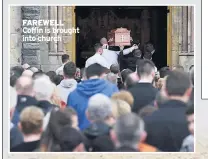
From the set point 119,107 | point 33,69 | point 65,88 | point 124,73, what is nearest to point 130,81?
point 124,73

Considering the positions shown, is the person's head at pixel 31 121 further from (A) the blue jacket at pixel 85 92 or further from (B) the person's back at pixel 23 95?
(A) the blue jacket at pixel 85 92

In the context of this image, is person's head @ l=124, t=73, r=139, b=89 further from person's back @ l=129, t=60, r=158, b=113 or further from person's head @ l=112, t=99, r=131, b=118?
person's head @ l=112, t=99, r=131, b=118

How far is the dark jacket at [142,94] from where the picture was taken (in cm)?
1245

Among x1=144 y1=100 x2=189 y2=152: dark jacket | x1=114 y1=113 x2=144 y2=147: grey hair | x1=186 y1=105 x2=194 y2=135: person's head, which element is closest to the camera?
x1=114 y1=113 x2=144 y2=147: grey hair

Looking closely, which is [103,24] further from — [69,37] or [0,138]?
[0,138]

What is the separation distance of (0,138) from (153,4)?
8.75 ft

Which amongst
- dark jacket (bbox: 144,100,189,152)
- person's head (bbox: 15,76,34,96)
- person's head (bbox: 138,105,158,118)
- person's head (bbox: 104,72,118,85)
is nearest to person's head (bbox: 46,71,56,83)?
person's head (bbox: 15,76,34,96)

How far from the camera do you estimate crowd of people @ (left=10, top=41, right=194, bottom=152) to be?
12.4 meters

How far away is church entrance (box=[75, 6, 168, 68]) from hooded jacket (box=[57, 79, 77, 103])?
0.28m

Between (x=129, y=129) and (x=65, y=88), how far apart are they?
1023 mm

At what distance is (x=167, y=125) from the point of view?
1238 cm

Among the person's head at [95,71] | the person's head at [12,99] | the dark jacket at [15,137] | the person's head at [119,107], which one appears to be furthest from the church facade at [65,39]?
the dark jacket at [15,137]

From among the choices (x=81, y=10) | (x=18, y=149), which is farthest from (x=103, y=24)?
(x=18, y=149)

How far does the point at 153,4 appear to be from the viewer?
40.8ft
